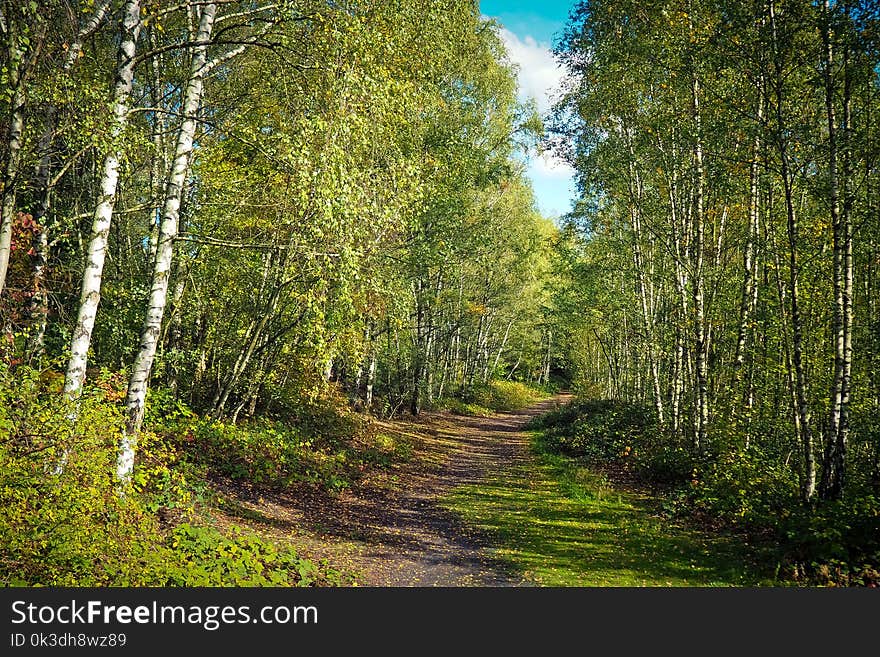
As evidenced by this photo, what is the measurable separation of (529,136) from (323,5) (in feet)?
52.7

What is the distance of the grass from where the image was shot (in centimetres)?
735

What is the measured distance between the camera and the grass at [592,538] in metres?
7.35

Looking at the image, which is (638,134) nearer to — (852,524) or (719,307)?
(719,307)

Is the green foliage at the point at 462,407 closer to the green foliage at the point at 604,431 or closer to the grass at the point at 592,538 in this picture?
the green foliage at the point at 604,431

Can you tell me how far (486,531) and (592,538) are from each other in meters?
1.86

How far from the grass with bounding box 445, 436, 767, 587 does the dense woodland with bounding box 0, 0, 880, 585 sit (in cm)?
101

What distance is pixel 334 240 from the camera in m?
8.78

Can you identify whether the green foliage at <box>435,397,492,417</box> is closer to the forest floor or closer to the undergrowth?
the forest floor

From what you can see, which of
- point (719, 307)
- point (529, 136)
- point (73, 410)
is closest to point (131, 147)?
point (73, 410)

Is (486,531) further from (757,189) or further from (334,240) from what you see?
(757,189)

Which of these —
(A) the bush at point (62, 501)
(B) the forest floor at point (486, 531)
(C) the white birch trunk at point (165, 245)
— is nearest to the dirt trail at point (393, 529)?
(B) the forest floor at point (486, 531)

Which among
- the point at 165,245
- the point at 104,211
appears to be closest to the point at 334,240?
the point at 165,245

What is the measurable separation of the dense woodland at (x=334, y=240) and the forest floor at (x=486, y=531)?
0.96m

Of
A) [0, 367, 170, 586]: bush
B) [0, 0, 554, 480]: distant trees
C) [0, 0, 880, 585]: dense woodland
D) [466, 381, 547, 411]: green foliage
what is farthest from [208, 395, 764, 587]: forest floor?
[466, 381, 547, 411]: green foliage
